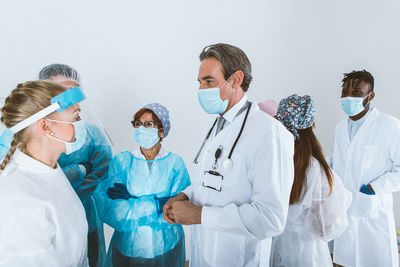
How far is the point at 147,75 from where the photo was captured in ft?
6.97

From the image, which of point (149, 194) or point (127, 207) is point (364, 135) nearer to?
point (149, 194)

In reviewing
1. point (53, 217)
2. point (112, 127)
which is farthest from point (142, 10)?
point (53, 217)

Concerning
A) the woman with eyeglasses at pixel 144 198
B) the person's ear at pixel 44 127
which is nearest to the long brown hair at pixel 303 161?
the woman with eyeglasses at pixel 144 198

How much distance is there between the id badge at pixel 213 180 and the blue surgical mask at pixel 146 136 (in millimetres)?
540

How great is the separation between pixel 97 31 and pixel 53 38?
0.30 m

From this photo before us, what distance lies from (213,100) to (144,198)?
70cm

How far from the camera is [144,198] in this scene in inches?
57.6

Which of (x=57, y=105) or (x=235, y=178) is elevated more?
(x=57, y=105)

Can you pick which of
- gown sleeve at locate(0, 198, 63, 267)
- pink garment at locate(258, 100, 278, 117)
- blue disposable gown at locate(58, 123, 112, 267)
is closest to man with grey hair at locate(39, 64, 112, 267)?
blue disposable gown at locate(58, 123, 112, 267)

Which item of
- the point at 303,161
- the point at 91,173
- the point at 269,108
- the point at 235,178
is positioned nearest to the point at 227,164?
the point at 235,178

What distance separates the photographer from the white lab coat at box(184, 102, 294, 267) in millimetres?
954

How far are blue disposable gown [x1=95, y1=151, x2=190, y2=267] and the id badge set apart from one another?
47 cm

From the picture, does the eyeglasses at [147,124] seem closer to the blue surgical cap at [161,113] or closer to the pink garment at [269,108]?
the blue surgical cap at [161,113]

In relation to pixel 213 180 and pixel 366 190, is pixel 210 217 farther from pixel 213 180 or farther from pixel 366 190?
pixel 366 190
